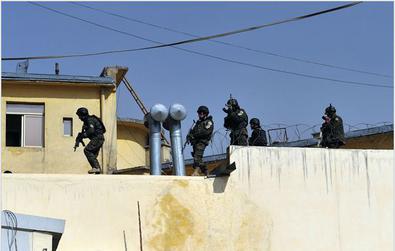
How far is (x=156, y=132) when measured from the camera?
56.6 feet

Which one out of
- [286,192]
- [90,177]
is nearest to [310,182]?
[286,192]

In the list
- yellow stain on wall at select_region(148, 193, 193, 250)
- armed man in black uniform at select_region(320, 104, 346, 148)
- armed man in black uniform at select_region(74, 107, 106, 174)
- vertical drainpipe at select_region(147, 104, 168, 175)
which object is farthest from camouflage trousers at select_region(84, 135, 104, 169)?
armed man in black uniform at select_region(320, 104, 346, 148)

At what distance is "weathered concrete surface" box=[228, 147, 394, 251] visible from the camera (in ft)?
51.3

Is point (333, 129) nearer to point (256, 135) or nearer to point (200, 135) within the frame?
point (256, 135)

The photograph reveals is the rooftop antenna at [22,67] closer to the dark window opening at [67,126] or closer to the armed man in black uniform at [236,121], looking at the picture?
the dark window opening at [67,126]

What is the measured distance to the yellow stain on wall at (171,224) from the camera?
14977 millimetres

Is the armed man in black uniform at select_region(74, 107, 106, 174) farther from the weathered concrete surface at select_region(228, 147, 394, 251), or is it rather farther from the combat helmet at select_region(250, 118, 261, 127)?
the combat helmet at select_region(250, 118, 261, 127)

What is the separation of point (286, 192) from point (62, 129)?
10128 millimetres

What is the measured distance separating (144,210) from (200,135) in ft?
7.87

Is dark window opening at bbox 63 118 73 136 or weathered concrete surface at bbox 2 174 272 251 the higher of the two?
dark window opening at bbox 63 118 73 136

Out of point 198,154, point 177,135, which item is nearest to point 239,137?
point 198,154

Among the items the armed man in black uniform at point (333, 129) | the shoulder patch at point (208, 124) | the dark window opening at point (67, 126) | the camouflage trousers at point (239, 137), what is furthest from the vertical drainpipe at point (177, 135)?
the dark window opening at point (67, 126)

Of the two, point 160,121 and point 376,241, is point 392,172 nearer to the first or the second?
point 376,241

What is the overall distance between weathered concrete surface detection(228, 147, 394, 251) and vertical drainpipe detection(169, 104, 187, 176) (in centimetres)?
173
